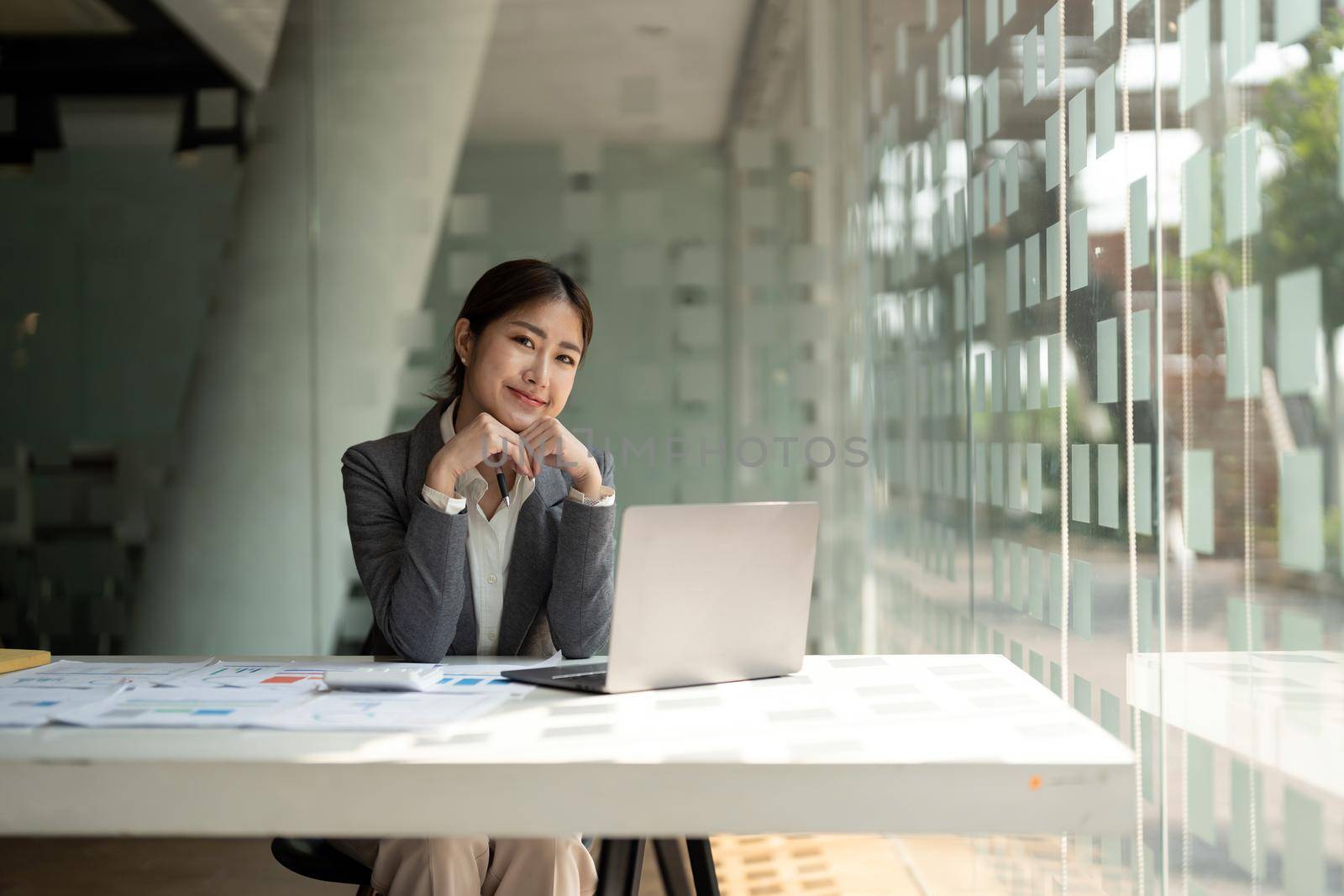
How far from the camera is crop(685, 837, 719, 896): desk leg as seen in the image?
5.88 feet

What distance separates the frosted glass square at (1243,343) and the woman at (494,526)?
0.97m

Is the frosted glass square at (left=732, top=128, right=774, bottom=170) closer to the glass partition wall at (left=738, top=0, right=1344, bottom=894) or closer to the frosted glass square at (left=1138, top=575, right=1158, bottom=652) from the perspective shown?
the glass partition wall at (left=738, top=0, right=1344, bottom=894)

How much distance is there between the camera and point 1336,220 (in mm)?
1266

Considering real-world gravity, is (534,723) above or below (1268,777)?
above

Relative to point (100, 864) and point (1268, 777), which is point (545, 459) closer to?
point (1268, 777)

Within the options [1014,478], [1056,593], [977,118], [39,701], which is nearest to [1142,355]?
[1056,593]

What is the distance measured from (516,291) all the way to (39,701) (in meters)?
1.11

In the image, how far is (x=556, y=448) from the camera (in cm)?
191

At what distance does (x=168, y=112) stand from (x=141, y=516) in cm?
132

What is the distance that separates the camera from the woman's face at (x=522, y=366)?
86.6 inches

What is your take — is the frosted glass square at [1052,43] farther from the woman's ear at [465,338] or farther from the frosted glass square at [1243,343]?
the woman's ear at [465,338]

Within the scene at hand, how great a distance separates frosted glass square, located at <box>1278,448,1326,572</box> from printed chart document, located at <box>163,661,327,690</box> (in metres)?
1.20

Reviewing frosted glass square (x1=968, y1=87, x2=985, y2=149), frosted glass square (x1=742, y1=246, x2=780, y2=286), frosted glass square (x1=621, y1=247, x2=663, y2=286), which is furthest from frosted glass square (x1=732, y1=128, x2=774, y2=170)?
frosted glass square (x1=968, y1=87, x2=985, y2=149)

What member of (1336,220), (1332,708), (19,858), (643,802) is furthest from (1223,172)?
(19,858)
